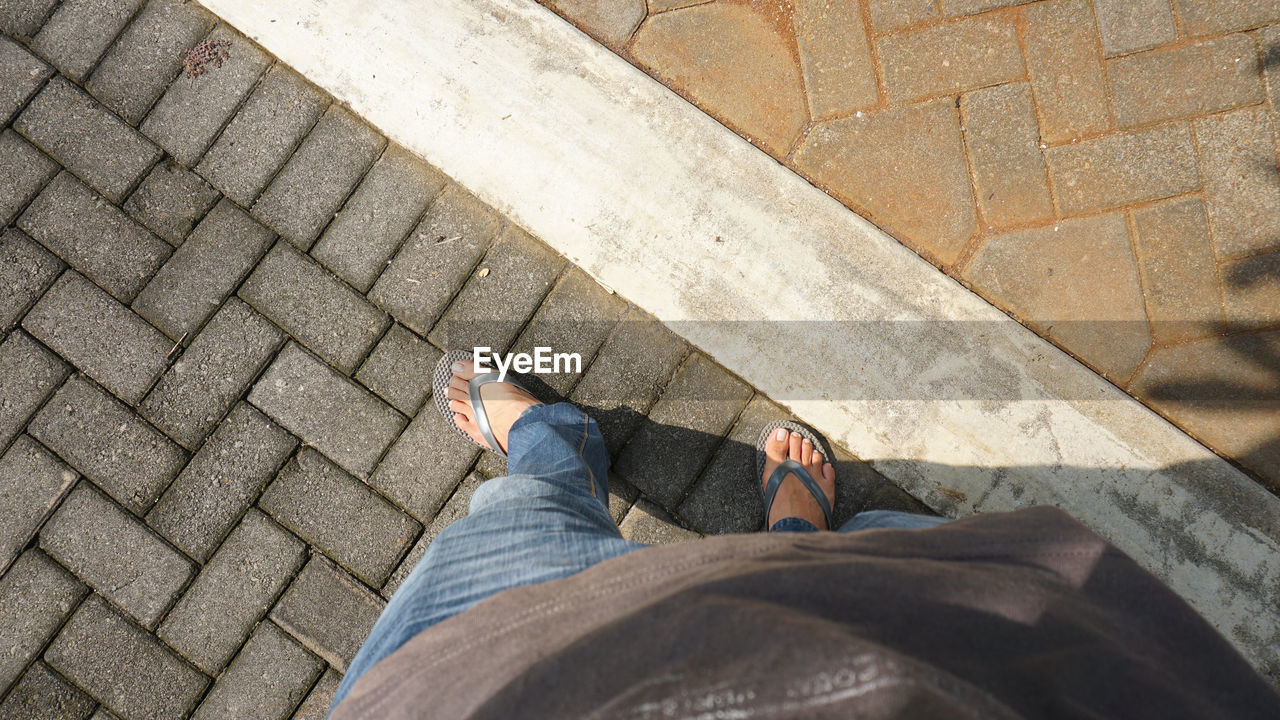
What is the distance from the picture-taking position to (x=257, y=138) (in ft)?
8.66

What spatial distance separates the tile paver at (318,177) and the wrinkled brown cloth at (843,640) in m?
1.78

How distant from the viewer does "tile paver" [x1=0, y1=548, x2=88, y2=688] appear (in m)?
2.41

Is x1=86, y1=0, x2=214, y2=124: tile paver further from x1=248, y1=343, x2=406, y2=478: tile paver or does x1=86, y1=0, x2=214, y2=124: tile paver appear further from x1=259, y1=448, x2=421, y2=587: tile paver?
x1=259, y1=448, x2=421, y2=587: tile paver

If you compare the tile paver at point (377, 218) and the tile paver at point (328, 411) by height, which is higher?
the tile paver at point (377, 218)

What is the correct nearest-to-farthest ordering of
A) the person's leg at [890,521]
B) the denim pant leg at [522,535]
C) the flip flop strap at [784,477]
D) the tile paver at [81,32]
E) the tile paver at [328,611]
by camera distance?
1. the denim pant leg at [522,535]
2. the person's leg at [890,521]
3. the flip flop strap at [784,477]
4. the tile paver at [328,611]
5. the tile paver at [81,32]

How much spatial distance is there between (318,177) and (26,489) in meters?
1.54

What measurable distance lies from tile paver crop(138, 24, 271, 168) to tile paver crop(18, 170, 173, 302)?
323 millimetres

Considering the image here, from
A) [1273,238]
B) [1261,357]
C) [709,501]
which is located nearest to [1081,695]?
[709,501]

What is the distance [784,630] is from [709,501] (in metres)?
1.46

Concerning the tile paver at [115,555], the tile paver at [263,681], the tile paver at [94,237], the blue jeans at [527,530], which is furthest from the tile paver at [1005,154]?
the tile paver at [115,555]

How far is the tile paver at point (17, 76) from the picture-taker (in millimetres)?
2676

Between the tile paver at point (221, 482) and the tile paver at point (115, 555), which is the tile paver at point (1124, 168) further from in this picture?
the tile paver at point (115, 555)

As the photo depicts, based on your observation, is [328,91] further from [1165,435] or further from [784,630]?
[1165,435]

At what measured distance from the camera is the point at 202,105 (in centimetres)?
266
